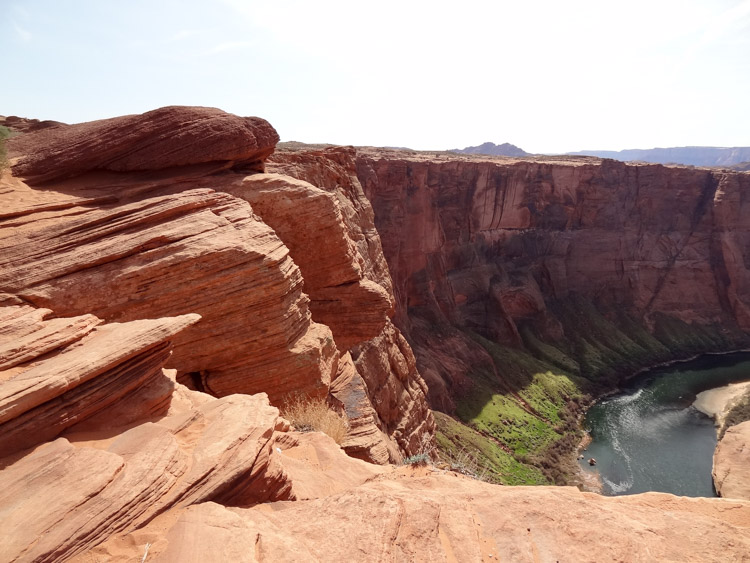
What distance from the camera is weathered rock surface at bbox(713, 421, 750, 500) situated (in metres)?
24.6

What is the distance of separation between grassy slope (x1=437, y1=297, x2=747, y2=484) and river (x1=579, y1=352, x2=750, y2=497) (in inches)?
74.8

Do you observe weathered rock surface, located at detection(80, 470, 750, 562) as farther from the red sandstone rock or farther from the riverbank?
the riverbank

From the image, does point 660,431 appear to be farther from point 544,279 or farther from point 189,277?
point 189,277

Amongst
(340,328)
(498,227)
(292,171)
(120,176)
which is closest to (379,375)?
(340,328)

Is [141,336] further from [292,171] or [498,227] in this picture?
[498,227]

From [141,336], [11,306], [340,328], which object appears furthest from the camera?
[340,328]

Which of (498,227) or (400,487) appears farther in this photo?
(498,227)

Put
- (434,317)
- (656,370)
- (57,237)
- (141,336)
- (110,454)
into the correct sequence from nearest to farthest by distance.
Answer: (110,454) → (141,336) → (57,237) → (434,317) → (656,370)

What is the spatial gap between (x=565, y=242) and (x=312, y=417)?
53.0 m

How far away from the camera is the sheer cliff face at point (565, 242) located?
44.9 meters

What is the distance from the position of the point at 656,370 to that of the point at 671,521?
180ft

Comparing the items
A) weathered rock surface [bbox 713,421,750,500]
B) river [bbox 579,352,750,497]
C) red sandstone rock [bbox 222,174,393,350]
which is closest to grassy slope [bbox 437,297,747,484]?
river [bbox 579,352,750,497]

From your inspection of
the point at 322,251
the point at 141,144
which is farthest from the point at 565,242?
the point at 141,144

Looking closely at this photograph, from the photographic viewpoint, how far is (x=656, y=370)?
1998 inches
